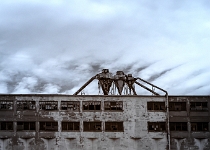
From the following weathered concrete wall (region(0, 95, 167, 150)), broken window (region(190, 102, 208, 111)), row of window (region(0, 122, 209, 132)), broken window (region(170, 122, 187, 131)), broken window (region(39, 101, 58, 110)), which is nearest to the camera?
weathered concrete wall (region(0, 95, 167, 150))

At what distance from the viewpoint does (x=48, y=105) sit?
125 ft

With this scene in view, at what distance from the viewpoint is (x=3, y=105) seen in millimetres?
37781

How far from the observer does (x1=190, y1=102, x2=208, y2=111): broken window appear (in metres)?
38.7

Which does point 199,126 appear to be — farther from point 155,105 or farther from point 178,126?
point 155,105

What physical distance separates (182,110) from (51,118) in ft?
57.6

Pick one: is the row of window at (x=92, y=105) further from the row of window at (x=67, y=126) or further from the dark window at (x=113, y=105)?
the row of window at (x=67, y=126)

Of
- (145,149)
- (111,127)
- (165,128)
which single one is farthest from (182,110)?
(111,127)

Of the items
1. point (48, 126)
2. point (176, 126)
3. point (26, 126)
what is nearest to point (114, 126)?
point (176, 126)

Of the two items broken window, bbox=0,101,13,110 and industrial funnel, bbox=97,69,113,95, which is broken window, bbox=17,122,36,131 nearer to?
broken window, bbox=0,101,13,110

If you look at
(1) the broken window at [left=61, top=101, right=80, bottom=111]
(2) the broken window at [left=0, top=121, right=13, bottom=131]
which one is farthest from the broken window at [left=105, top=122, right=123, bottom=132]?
(2) the broken window at [left=0, top=121, right=13, bottom=131]

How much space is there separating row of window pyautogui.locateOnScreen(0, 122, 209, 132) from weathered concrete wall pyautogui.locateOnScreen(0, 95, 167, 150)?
1.69ft

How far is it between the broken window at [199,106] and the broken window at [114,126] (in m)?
9.95

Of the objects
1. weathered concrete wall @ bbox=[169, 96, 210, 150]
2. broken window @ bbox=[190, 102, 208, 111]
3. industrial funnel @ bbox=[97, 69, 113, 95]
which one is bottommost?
weathered concrete wall @ bbox=[169, 96, 210, 150]

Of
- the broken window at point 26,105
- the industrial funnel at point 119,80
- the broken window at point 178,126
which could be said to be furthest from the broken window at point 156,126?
the broken window at point 26,105
